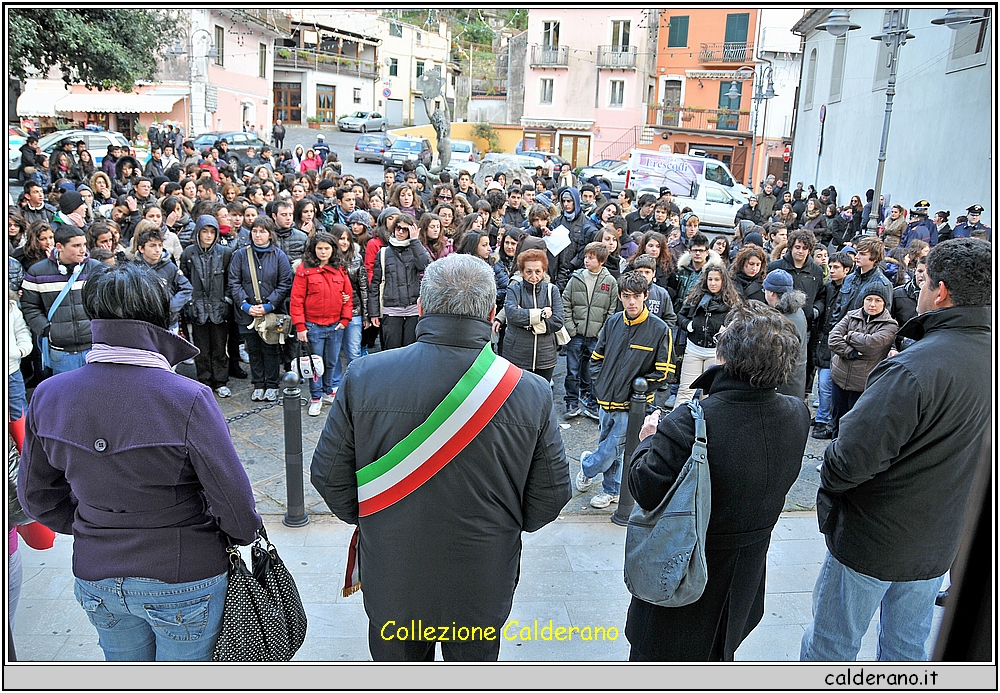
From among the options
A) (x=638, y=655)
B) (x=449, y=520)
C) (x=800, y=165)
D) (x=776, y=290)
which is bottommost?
(x=638, y=655)

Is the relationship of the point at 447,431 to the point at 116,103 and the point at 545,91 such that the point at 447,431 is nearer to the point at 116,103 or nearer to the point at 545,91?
the point at 116,103

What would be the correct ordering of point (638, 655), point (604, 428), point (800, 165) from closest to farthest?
point (638, 655), point (604, 428), point (800, 165)

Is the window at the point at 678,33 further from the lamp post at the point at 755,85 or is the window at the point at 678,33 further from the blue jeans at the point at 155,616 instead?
the blue jeans at the point at 155,616

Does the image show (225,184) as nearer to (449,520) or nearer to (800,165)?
(449,520)

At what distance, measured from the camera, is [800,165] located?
28938 mm

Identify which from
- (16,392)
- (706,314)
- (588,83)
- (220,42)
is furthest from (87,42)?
(588,83)

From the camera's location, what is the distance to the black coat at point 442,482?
2555 mm

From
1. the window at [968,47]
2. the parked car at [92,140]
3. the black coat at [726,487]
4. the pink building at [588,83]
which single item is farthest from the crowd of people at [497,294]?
the pink building at [588,83]

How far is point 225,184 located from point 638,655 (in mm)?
9540

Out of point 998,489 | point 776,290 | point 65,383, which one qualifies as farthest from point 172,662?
point 776,290

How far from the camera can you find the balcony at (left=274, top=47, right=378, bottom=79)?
45.6 metres

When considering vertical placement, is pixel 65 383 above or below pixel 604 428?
above

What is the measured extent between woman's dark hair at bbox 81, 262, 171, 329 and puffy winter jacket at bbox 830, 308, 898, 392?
5.19m

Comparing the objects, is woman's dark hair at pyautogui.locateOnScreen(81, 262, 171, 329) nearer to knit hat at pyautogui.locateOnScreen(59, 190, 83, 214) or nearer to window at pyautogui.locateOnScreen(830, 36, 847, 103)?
knit hat at pyautogui.locateOnScreen(59, 190, 83, 214)
